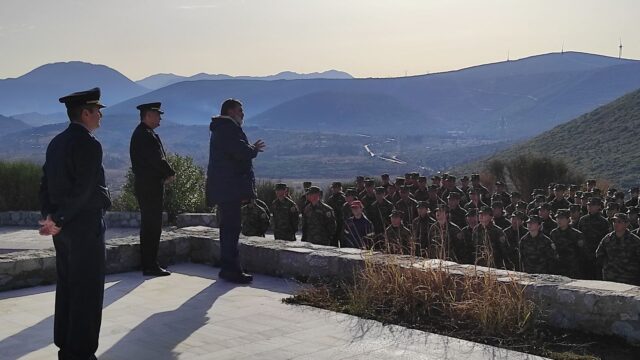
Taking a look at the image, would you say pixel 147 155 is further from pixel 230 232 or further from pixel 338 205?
pixel 338 205

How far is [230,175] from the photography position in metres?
6.49

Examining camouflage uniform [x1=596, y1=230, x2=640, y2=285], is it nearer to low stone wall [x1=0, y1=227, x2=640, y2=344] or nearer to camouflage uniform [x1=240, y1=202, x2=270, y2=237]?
low stone wall [x1=0, y1=227, x2=640, y2=344]

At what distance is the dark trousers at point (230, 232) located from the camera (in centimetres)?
658

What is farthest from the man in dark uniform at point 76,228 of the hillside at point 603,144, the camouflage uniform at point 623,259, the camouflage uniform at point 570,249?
the hillside at point 603,144

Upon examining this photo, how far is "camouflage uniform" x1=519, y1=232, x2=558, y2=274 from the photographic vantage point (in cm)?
790

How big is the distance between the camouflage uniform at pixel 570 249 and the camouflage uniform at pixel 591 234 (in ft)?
0.53

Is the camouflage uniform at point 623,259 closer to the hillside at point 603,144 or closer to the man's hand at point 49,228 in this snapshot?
the man's hand at point 49,228

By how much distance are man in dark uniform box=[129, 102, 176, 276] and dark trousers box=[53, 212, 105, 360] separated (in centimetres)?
264

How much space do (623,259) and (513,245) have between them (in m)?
1.58

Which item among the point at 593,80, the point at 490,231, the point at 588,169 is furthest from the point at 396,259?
the point at 593,80

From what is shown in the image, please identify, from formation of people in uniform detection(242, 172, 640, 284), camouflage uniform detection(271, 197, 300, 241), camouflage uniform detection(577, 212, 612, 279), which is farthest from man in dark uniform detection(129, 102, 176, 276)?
camouflage uniform detection(577, 212, 612, 279)

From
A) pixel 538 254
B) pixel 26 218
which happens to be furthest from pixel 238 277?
pixel 26 218

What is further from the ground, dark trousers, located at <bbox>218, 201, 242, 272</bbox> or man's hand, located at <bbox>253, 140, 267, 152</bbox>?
man's hand, located at <bbox>253, 140, 267, 152</bbox>

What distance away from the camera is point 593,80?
19338cm
